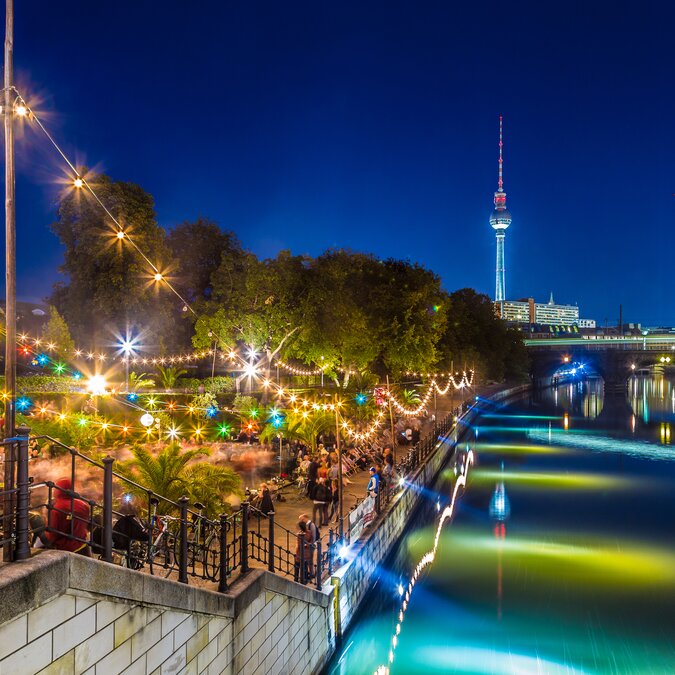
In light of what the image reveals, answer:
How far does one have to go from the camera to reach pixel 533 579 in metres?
19.7

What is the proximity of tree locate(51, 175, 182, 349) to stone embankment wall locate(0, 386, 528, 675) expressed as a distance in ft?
90.5

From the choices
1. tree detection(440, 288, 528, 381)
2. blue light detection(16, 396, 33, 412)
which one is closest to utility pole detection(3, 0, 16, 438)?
blue light detection(16, 396, 33, 412)

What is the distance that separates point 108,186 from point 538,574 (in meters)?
28.9

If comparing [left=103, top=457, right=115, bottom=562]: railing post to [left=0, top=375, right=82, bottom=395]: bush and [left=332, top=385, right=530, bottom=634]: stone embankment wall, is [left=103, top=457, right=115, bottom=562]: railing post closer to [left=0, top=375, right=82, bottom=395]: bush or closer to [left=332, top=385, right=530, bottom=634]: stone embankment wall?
[left=332, top=385, right=530, bottom=634]: stone embankment wall

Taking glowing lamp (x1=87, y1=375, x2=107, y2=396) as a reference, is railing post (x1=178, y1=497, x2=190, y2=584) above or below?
below

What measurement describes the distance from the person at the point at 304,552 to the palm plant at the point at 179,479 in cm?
373

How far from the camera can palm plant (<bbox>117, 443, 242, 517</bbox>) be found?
14523mm

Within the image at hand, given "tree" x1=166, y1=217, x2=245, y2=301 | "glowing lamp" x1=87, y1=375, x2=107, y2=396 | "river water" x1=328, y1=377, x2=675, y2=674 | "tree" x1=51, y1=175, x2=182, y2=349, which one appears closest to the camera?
"river water" x1=328, y1=377, x2=675, y2=674

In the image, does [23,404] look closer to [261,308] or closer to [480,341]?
[261,308]

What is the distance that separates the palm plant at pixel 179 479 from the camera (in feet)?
47.6

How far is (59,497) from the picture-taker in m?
6.42

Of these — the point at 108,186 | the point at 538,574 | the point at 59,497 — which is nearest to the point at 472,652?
the point at 538,574

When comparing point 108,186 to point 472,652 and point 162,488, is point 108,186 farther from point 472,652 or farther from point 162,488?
point 472,652

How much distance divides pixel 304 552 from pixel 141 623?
5.71 metres
